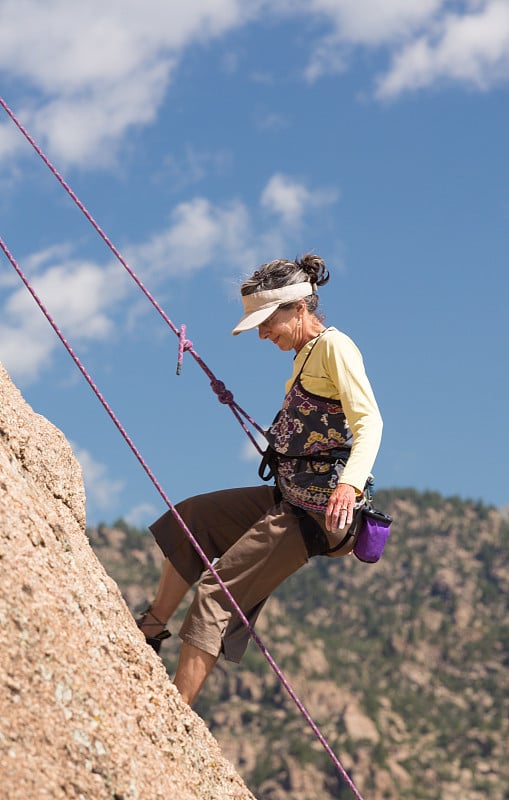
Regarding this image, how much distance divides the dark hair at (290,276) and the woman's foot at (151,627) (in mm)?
1402

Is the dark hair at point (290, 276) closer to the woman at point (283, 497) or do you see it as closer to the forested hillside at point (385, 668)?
the woman at point (283, 497)

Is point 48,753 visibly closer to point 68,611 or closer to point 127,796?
point 127,796

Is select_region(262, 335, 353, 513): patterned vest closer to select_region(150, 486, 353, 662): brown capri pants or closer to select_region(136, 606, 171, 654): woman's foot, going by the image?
select_region(150, 486, 353, 662): brown capri pants

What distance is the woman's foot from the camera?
528cm

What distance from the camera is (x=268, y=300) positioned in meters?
5.32

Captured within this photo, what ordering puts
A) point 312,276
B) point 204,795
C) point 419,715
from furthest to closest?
point 419,715
point 312,276
point 204,795

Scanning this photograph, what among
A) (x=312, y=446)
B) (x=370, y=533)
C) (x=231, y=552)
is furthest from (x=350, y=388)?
(x=231, y=552)

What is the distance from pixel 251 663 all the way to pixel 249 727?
464 centimetres

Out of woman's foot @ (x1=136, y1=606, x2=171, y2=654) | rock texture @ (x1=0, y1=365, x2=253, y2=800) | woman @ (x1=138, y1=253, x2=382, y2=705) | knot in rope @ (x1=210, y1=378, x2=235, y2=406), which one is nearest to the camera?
rock texture @ (x1=0, y1=365, x2=253, y2=800)

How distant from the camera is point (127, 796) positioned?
388 cm

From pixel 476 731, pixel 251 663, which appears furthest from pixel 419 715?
pixel 251 663

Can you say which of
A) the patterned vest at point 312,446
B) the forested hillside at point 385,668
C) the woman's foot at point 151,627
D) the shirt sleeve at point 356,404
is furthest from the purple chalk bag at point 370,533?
the forested hillside at point 385,668

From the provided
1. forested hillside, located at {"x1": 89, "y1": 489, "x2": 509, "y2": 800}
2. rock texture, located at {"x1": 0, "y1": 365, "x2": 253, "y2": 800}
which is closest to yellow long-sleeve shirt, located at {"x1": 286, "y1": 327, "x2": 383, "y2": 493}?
rock texture, located at {"x1": 0, "y1": 365, "x2": 253, "y2": 800}

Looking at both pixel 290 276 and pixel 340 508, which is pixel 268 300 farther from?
pixel 340 508
